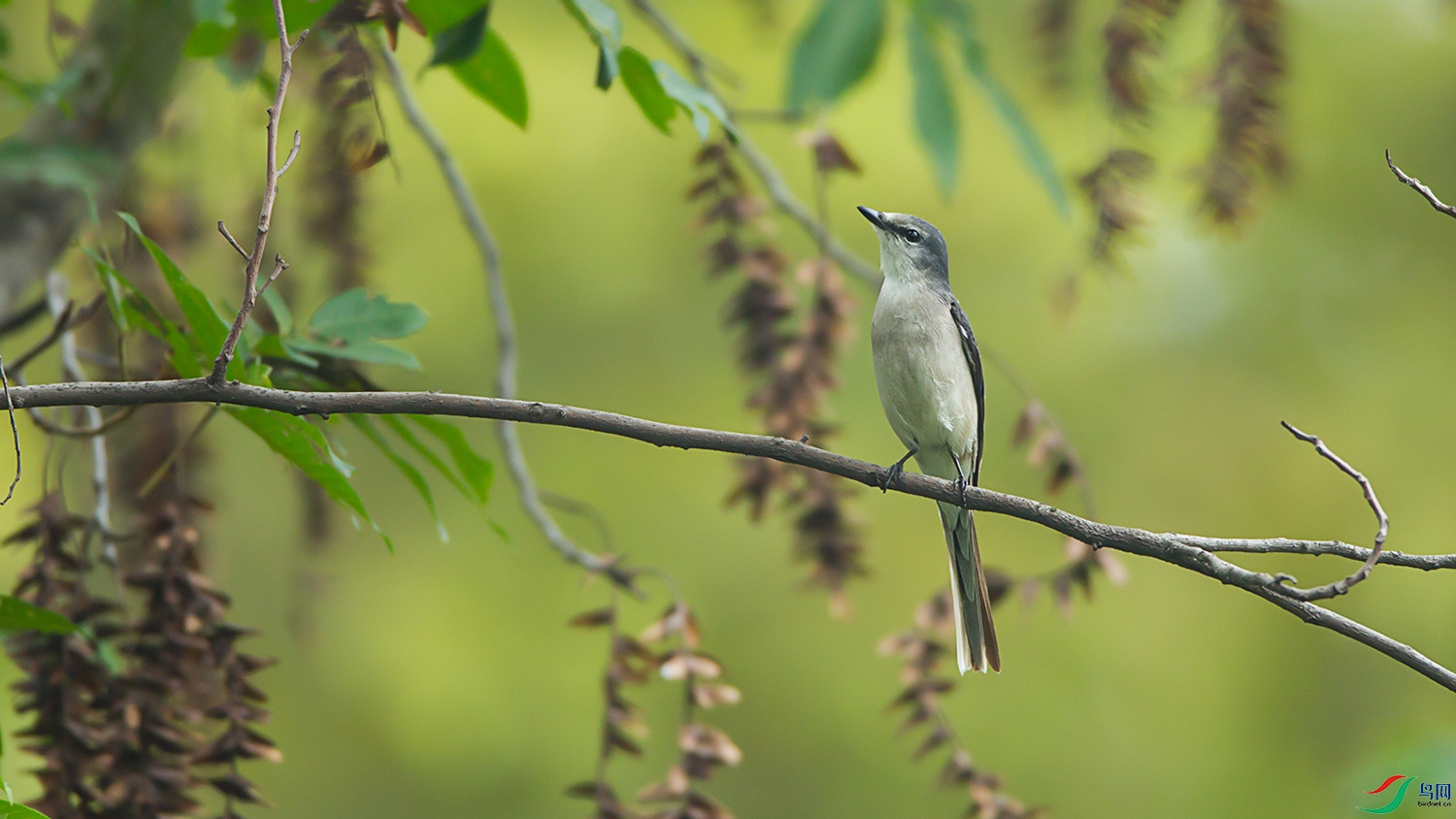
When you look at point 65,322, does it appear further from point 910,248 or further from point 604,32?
point 910,248

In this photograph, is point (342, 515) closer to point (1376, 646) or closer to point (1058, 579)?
point (1058, 579)

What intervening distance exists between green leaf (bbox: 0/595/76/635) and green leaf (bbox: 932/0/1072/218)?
8.72ft

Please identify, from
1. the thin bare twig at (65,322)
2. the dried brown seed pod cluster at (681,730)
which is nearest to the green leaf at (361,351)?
the thin bare twig at (65,322)

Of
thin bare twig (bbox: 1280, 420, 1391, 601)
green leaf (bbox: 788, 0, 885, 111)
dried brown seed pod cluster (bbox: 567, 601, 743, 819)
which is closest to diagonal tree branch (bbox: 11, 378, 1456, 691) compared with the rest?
thin bare twig (bbox: 1280, 420, 1391, 601)

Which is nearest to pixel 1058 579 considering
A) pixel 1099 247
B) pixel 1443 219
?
pixel 1099 247

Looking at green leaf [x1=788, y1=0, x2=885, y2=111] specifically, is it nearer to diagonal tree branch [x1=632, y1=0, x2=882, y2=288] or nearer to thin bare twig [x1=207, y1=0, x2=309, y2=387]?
diagonal tree branch [x1=632, y1=0, x2=882, y2=288]

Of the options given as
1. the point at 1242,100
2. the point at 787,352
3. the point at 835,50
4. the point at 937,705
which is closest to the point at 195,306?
the point at 787,352

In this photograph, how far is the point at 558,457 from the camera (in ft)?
22.0

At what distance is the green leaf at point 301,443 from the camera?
183 centimetres

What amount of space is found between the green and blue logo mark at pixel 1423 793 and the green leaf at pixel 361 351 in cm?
349

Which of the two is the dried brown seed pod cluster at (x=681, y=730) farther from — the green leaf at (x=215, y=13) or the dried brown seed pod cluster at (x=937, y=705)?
the green leaf at (x=215, y=13)

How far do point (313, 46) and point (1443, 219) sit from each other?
7307mm

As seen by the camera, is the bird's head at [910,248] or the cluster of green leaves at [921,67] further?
the bird's head at [910,248]

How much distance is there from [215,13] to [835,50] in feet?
5.28
